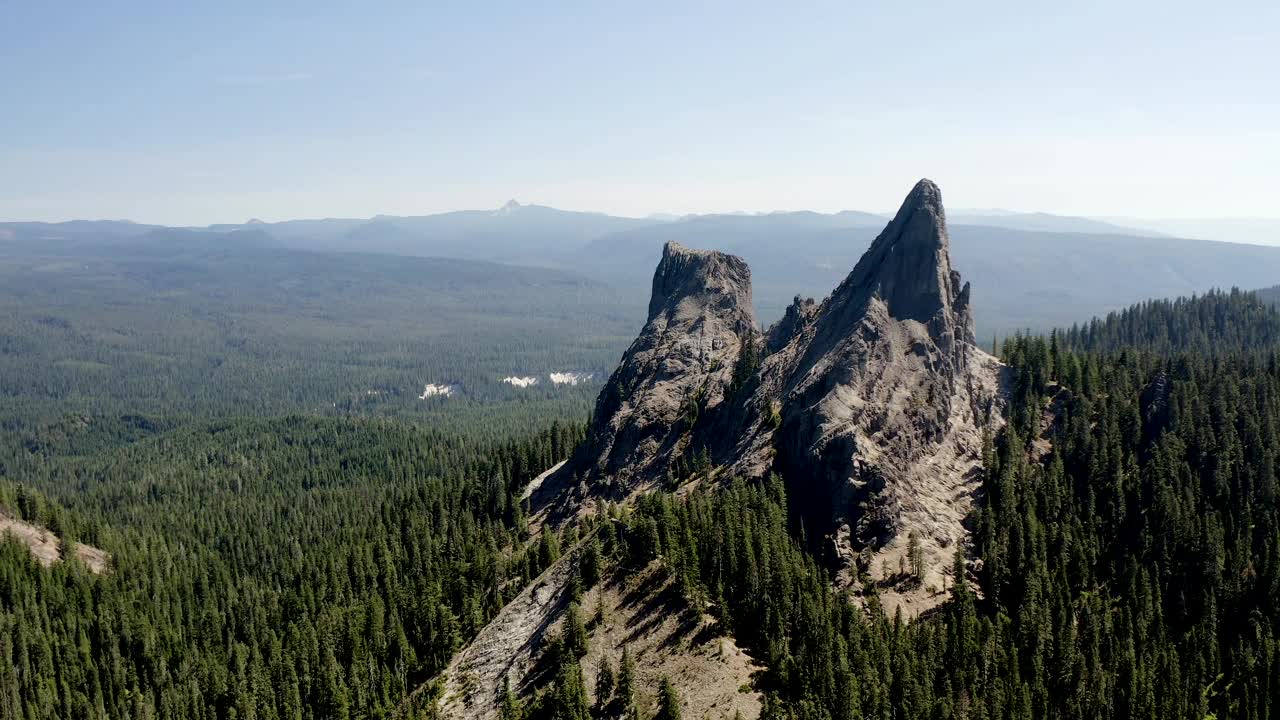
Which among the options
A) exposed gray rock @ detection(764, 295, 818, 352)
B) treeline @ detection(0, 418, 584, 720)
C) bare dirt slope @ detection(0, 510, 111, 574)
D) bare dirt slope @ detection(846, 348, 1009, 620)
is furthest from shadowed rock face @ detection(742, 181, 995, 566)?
bare dirt slope @ detection(0, 510, 111, 574)

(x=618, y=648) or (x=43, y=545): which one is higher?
(x=618, y=648)

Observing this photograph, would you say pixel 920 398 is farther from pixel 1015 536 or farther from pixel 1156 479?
pixel 1156 479

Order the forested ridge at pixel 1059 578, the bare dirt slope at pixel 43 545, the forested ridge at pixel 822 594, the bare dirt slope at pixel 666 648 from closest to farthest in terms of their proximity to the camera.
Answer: the bare dirt slope at pixel 666 648 < the forested ridge at pixel 1059 578 < the forested ridge at pixel 822 594 < the bare dirt slope at pixel 43 545

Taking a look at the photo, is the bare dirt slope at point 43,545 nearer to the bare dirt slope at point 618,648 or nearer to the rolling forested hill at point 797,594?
the rolling forested hill at point 797,594

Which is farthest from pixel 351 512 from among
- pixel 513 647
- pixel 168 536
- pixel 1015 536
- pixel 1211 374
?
pixel 1211 374

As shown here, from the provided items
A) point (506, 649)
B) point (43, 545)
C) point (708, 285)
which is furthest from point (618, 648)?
point (43, 545)

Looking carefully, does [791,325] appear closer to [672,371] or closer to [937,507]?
[672,371]

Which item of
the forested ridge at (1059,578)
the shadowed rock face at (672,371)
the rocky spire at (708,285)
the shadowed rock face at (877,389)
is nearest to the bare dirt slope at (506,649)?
the forested ridge at (1059,578)
